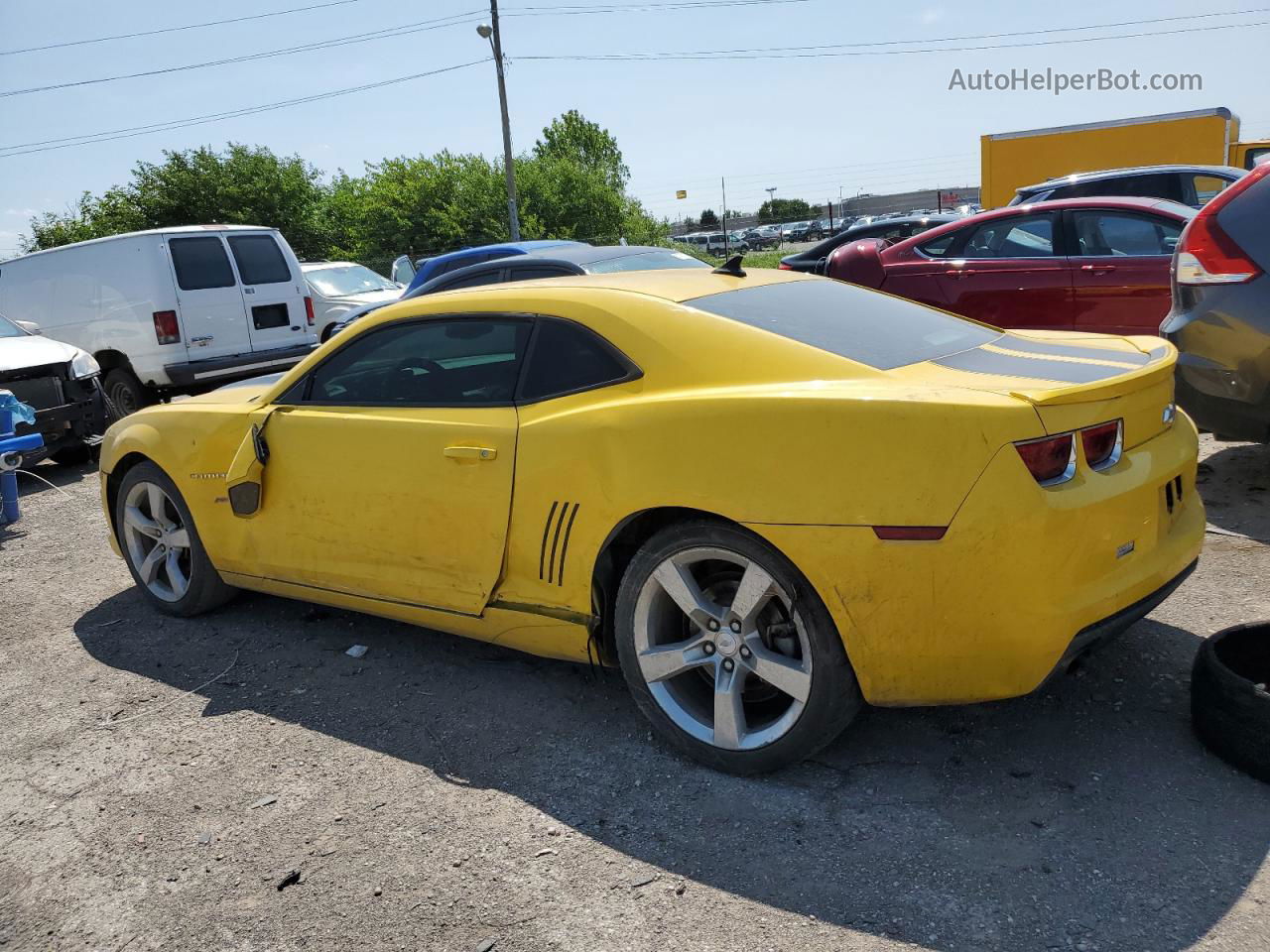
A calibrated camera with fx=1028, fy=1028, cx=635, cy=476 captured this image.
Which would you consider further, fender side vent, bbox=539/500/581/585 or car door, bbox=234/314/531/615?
car door, bbox=234/314/531/615

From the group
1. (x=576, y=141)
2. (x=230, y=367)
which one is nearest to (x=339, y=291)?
(x=230, y=367)

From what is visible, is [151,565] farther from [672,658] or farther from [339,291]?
[339,291]

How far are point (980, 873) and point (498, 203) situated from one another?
3053 centimetres

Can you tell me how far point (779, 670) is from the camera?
9.55ft

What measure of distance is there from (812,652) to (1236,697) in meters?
1.15

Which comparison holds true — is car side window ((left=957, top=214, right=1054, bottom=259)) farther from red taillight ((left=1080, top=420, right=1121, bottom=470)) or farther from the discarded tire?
red taillight ((left=1080, top=420, right=1121, bottom=470))

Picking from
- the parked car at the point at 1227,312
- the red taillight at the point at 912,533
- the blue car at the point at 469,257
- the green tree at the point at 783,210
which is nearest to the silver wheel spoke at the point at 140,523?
the red taillight at the point at 912,533

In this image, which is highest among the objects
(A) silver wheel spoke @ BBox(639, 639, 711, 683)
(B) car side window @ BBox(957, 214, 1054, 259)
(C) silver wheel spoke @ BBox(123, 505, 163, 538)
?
(B) car side window @ BBox(957, 214, 1054, 259)

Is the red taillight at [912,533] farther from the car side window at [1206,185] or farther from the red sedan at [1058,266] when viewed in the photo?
the car side window at [1206,185]

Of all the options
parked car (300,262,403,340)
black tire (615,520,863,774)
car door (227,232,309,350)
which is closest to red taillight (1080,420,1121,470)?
black tire (615,520,863,774)

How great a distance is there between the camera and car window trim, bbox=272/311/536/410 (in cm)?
351

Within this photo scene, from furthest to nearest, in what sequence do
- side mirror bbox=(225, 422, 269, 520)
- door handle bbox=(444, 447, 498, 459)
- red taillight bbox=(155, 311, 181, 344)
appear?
red taillight bbox=(155, 311, 181, 344)
side mirror bbox=(225, 422, 269, 520)
door handle bbox=(444, 447, 498, 459)

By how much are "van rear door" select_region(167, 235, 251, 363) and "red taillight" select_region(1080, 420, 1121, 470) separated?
9.65 m

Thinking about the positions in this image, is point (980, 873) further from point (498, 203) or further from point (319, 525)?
point (498, 203)
